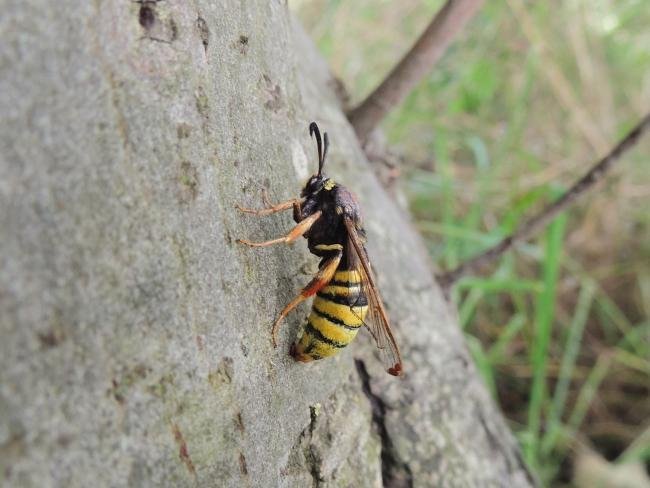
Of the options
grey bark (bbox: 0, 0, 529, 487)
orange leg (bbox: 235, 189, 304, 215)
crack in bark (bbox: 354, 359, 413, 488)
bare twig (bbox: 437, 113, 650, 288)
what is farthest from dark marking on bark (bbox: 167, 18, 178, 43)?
bare twig (bbox: 437, 113, 650, 288)

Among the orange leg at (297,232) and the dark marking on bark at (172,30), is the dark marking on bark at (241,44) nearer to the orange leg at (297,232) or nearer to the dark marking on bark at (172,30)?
the dark marking on bark at (172,30)

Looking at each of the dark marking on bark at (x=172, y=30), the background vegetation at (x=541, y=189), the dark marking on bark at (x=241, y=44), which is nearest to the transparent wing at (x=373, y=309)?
the dark marking on bark at (x=241, y=44)

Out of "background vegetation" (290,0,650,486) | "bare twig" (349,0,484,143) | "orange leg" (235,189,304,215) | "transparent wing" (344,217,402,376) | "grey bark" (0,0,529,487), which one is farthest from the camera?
"background vegetation" (290,0,650,486)

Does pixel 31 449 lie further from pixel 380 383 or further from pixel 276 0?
pixel 380 383

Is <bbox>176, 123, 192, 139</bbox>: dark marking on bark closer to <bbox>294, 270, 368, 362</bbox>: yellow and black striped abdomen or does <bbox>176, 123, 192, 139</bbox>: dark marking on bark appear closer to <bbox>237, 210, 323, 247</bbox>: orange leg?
<bbox>237, 210, 323, 247</bbox>: orange leg

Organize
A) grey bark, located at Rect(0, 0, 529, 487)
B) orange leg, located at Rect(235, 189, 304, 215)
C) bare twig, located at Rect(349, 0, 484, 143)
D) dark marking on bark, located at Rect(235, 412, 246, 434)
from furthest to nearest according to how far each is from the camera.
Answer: bare twig, located at Rect(349, 0, 484, 143), orange leg, located at Rect(235, 189, 304, 215), dark marking on bark, located at Rect(235, 412, 246, 434), grey bark, located at Rect(0, 0, 529, 487)

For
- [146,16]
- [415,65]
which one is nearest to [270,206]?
[146,16]

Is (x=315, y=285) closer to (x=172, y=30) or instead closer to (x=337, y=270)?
(x=337, y=270)
